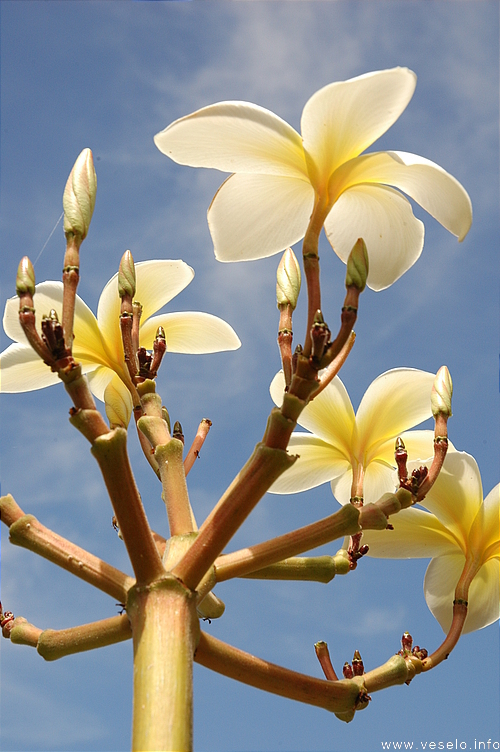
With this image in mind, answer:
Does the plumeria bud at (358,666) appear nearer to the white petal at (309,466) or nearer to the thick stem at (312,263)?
the white petal at (309,466)

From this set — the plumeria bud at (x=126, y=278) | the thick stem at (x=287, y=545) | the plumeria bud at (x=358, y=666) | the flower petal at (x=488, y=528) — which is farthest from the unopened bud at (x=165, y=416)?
the flower petal at (x=488, y=528)

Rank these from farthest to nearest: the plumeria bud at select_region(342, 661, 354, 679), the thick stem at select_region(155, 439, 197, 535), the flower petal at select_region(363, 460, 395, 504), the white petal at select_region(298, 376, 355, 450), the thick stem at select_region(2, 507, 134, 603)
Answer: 1. the flower petal at select_region(363, 460, 395, 504)
2. the white petal at select_region(298, 376, 355, 450)
3. the plumeria bud at select_region(342, 661, 354, 679)
4. the thick stem at select_region(155, 439, 197, 535)
5. the thick stem at select_region(2, 507, 134, 603)

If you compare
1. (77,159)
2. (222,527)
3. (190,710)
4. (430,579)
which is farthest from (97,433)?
(430,579)

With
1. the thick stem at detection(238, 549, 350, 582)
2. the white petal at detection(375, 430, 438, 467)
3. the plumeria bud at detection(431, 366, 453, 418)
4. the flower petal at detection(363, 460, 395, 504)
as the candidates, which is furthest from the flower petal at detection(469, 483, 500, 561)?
the thick stem at detection(238, 549, 350, 582)

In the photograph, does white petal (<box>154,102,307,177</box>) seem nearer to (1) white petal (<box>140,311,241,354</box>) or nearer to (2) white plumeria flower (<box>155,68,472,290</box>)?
(2) white plumeria flower (<box>155,68,472,290</box>)

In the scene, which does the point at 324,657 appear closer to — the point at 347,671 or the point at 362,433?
the point at 347,671

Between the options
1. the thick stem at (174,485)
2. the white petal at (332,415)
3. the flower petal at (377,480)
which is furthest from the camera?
the flower petal at (377,480)

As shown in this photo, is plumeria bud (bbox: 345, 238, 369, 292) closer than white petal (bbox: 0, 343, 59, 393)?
Yes
